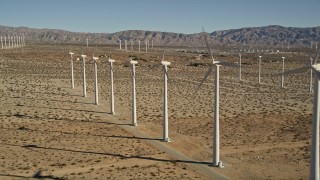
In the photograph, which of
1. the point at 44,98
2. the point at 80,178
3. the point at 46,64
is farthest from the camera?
the point at 46,64

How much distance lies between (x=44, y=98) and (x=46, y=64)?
6417 centimetres

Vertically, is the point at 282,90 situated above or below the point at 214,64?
below

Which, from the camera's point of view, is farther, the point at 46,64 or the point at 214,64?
the point at 46,64

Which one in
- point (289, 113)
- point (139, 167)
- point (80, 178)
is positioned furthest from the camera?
point (289, 113)

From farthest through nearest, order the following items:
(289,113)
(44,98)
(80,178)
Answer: (44,98) < (289,113) < (80,178)

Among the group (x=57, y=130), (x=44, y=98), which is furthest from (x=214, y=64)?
(x=44, y=98)

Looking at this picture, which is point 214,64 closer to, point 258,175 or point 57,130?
point 258,175

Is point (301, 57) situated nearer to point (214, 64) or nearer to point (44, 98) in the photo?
point (44, 98)

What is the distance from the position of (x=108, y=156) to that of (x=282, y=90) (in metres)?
48.3

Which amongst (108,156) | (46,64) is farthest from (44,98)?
(46,64)

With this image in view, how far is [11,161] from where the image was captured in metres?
26.5

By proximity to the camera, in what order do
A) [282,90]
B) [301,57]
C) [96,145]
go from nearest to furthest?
1. [96,145]
2. [282,90]
3. [301,57]

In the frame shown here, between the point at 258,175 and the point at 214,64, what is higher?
the point at 214,64

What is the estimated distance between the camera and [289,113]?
4628cm
